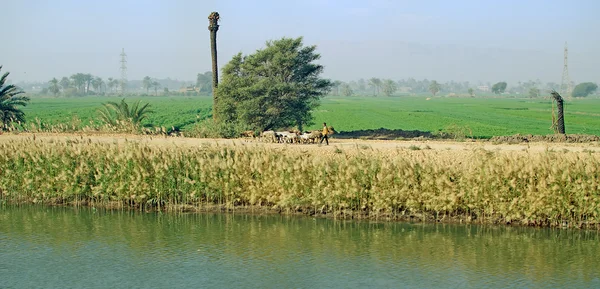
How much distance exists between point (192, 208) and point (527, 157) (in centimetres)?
1112

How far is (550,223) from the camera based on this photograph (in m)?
21.9

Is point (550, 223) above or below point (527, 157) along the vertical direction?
below

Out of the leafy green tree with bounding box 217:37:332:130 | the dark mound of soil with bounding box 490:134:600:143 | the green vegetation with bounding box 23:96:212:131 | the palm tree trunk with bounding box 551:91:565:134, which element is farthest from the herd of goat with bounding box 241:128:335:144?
the palm tree trunk with bounding box 551:91:565:134

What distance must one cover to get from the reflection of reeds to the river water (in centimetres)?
65

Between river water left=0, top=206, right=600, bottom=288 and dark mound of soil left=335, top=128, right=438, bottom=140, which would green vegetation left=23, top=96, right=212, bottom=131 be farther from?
river water left=0, top=206, right=600, bottom=288

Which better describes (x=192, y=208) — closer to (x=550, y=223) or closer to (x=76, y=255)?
(x=76, y=255)

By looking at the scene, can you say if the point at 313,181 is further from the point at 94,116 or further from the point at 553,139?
the point at 94,116

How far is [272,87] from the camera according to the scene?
38.3 meters

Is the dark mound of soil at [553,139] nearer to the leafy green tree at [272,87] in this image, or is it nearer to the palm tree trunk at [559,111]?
the palm tree trunk at [559,111]

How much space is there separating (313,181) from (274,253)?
4547mm

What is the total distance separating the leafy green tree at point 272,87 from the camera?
1524 inches

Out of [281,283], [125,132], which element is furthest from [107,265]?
[125,132]

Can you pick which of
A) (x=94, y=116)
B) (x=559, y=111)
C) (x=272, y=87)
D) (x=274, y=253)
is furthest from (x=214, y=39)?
(x=94, y=116)

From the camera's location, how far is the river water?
1678 cm
